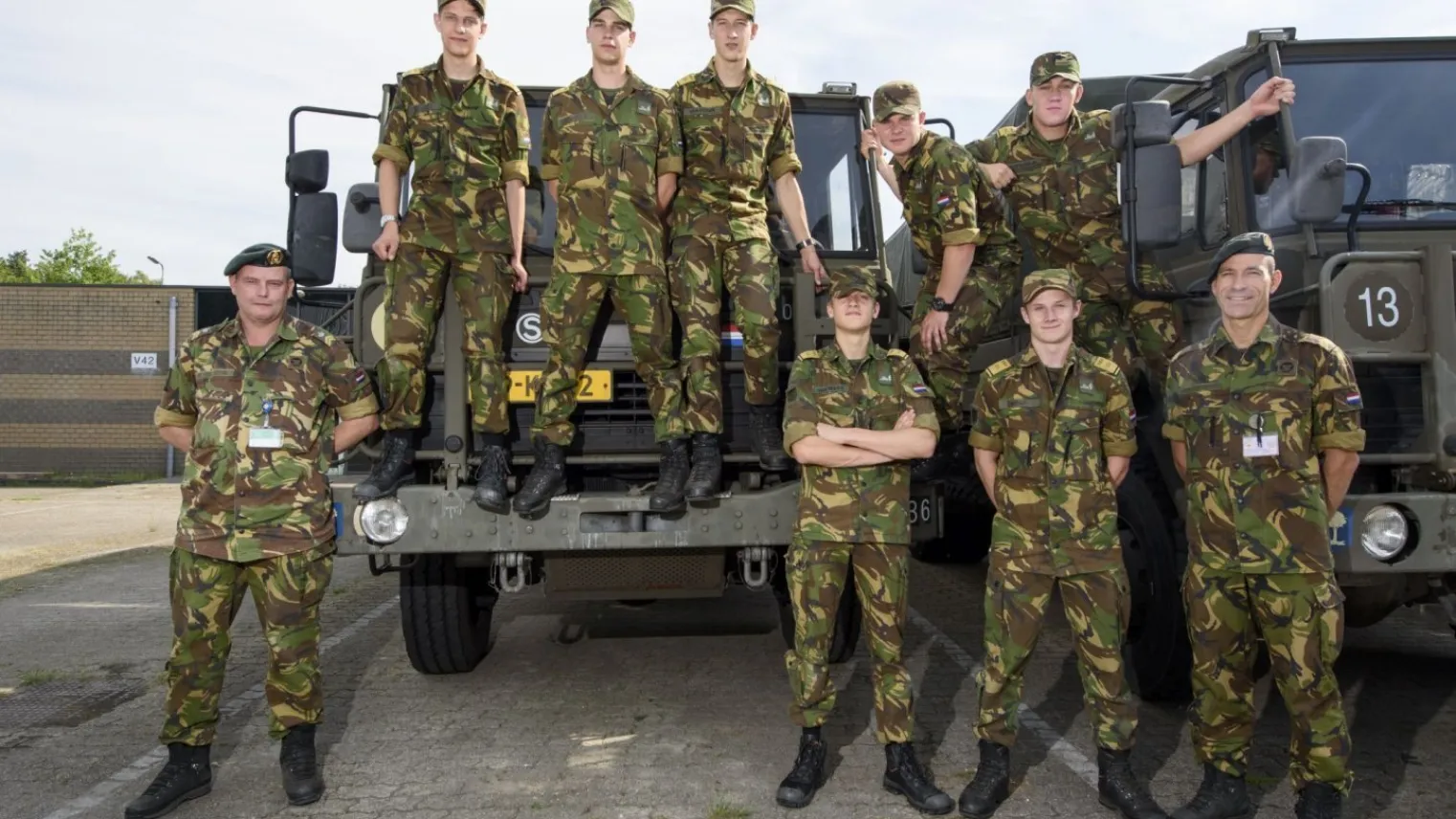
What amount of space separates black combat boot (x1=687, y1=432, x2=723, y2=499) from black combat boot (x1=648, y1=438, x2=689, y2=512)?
0.11 ft

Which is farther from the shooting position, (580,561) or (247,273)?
(580,561)

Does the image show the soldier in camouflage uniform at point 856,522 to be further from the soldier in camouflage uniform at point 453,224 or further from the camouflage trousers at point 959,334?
the soldier in camouflage uniform at point 453,224

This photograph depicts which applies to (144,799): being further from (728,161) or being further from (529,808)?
(728,161)

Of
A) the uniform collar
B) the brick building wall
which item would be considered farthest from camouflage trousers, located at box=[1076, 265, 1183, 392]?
the brick building wall

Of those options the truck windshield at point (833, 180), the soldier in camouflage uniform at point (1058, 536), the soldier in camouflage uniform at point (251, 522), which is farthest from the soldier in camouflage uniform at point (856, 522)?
the soldier in camouflage uniform at point (251, 522)

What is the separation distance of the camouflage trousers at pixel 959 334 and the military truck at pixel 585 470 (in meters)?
0.31

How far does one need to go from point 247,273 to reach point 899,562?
2341mm

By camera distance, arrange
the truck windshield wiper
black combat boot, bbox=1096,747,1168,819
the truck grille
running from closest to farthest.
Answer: black combat boot, bbox=1096,747,1168,819
the truck grille
the truck windshield wiper

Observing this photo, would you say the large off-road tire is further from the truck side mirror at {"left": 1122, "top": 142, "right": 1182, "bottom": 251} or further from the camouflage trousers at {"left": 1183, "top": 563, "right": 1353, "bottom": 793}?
the truck side mirror at {"left": 1122, "top": 142, "right": 1182, "bottom": 251}

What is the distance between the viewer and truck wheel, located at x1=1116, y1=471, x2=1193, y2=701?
402 cm

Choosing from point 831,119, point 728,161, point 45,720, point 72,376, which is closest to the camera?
point 728,161

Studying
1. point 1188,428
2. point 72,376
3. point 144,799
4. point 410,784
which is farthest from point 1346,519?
point 72,376

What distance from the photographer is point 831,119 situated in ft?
16.6

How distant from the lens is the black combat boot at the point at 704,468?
376cm
